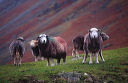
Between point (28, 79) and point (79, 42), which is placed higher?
point (79, 42)

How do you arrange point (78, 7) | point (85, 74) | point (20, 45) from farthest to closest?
point (78, 7)
point (20, 45)
point (85, 74)

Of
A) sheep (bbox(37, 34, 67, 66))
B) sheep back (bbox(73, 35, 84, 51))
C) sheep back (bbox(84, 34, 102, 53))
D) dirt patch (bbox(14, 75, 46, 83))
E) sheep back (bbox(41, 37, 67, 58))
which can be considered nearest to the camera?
dirt patch (bbox(14, 75, 46, 83))

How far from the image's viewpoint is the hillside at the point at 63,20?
192 ft

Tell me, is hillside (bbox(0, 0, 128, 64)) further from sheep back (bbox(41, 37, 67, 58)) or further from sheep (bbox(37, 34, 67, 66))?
sheep (bbox(37, 34, 67, 66))

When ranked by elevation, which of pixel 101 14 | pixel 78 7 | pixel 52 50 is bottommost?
pixel 52 50

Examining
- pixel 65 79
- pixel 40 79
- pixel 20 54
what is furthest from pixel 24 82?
pixel 20 54

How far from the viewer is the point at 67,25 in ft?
243

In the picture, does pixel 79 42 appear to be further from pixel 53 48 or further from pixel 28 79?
pixel 28 79

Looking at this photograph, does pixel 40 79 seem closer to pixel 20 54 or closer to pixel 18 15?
pixel 20 54

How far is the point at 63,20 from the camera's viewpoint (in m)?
78.2

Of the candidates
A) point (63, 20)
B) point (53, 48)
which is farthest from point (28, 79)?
point (63, 20)

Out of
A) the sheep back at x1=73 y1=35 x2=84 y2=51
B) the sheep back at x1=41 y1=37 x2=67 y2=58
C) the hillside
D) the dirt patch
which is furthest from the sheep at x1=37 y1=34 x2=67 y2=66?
the hillside

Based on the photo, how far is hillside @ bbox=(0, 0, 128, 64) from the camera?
5841cm

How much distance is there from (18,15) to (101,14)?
162ft
